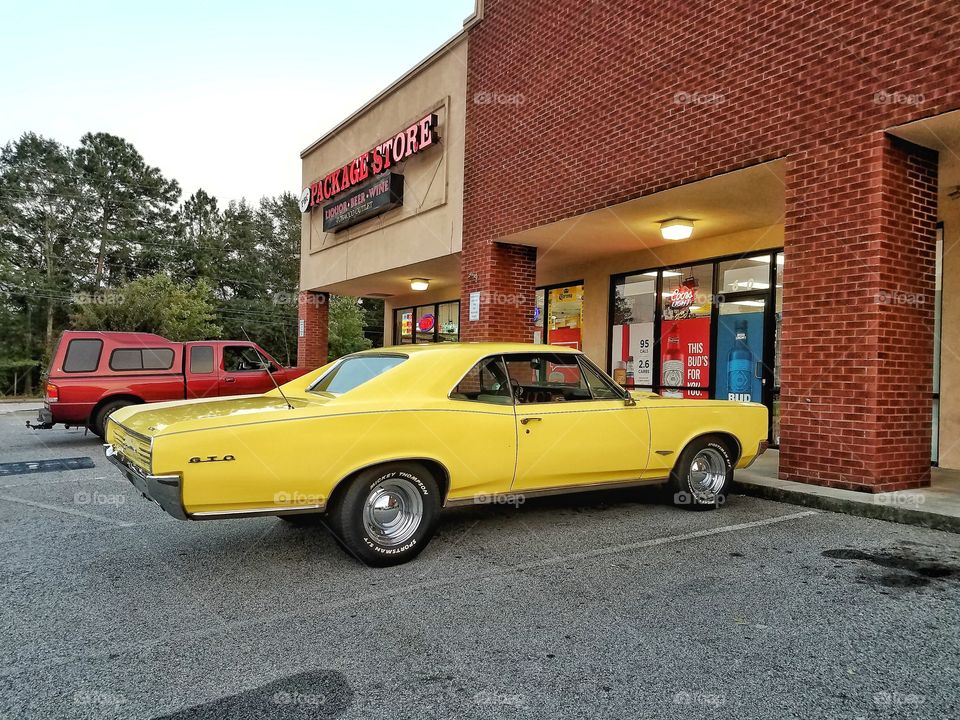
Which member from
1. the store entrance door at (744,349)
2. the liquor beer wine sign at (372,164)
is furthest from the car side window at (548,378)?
the liquor beer wine sign at (372,164)

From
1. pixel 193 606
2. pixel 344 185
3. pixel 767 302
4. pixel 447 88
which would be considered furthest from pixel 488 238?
pixel 193 606

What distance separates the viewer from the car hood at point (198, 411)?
152 inches

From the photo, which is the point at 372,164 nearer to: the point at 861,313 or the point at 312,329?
the point at 312,329

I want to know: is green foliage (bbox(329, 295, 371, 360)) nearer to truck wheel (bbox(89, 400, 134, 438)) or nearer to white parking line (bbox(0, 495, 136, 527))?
truck wheel (bbox(89, 400, 134, 438))

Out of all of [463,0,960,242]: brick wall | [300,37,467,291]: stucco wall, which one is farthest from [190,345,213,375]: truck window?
[463,0,960,242]: brick wall

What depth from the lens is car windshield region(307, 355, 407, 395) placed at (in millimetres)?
4715

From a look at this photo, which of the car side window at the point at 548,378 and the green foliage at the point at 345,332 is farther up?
the green foliage at the point at 345,332

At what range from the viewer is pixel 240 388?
1158 centimetres

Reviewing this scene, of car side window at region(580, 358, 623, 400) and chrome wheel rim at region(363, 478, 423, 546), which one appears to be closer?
chrome wheel rim at region(363, 478, 423, 546)

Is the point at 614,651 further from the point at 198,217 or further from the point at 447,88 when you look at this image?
the point at 198,217

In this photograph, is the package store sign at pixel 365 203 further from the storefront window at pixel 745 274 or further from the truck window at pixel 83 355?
the storefront window at pixel 745 274

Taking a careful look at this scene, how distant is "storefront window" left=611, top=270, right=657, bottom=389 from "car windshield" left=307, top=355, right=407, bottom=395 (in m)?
7.45

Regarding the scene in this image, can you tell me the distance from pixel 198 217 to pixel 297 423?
2036 inches

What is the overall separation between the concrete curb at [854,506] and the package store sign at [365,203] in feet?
30.8
